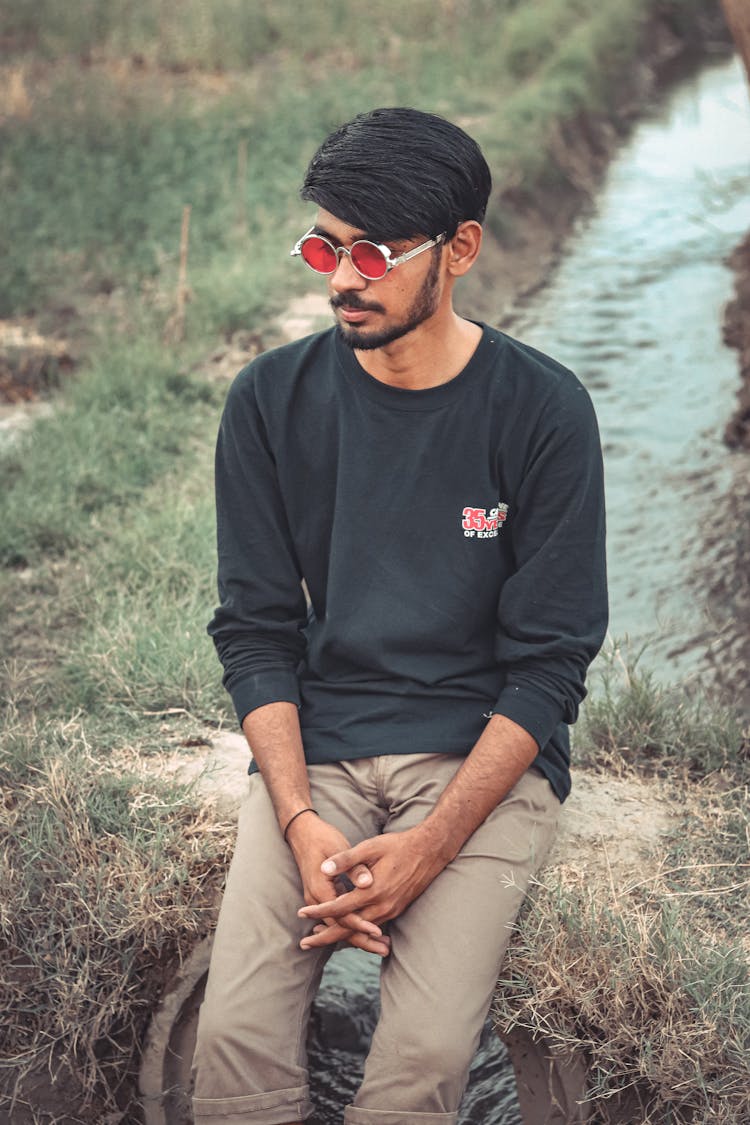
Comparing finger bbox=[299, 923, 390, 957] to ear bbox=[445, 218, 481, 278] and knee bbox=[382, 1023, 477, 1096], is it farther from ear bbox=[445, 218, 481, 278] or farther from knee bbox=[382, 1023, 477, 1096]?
ear bbox=[445, 218, 481, 278]

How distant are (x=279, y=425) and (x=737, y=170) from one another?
376 inches

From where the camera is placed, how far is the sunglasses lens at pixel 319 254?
2.33m

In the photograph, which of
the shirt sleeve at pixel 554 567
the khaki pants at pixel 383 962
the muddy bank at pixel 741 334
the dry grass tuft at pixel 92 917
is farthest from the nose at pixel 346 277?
the muddy bank at pixel 741 334

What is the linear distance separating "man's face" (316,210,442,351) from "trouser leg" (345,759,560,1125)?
0.83 m

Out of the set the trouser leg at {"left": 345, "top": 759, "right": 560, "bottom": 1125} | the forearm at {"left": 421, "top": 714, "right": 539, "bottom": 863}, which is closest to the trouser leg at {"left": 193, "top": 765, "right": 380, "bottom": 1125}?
the trouser leg at {"left": 345, "top": 759, "right": 560, "bottom": 1125}

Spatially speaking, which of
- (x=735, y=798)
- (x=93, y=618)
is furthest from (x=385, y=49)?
(x=735, y=798)

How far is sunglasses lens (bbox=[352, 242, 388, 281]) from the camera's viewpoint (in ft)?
7.53

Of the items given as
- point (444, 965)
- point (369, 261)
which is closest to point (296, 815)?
point (444, 965)

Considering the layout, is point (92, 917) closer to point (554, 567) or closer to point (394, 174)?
point (554, 567)

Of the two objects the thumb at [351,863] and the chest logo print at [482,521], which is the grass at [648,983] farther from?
the chest logo print at [482,521]

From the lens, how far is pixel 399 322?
2377mm

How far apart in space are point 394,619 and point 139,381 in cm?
395

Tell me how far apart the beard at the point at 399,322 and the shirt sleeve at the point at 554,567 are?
0.29 m

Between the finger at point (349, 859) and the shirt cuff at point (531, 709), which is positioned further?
the shirt cuff at point (531, 709)
